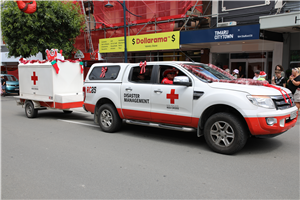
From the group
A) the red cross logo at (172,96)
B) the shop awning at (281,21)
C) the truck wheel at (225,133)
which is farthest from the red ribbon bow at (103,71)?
the shop awning at (281,21)

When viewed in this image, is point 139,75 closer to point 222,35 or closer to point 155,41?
point 222,35

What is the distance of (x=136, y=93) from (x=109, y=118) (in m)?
1.30

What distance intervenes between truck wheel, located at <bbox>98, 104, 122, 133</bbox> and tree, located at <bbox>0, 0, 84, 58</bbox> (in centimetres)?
1208

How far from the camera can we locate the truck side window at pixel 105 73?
24.4 feet

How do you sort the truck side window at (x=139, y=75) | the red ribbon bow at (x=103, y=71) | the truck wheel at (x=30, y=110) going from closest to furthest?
1. the truck side window at (x=139, y=75)
2. the red ribbon bow at (x=103, y=71)
3. the truck wheel at (x=30, y=110)

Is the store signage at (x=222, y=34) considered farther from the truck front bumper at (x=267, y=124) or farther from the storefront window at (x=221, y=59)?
the truck front bumper at (x=267, y=124)

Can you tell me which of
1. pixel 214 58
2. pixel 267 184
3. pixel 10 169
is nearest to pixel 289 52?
pixel 214 58

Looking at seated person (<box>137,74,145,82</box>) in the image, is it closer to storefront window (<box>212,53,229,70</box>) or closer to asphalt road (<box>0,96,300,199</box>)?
asphalt road (<box>0,96,300,199</box>)

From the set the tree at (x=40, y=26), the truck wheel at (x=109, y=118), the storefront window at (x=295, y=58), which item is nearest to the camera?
the truck wheel at (x=109, y=118)

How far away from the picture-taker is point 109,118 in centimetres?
750

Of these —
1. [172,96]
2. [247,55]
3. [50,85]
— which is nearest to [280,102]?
[172,96]

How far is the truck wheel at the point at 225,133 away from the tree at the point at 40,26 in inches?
592

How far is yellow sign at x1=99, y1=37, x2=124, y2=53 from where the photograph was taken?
18.3 m

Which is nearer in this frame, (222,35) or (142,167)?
(142,167)
